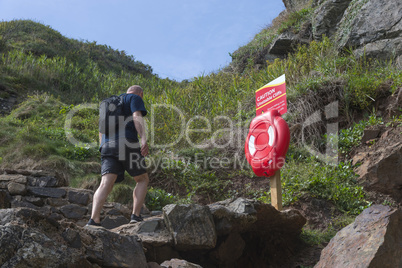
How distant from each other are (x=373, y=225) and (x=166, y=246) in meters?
1.60

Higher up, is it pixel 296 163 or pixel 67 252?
pixel 296 163

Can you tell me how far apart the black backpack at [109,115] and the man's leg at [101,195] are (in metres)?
0.49

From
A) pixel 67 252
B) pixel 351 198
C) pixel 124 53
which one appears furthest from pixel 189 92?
pixel 124 53

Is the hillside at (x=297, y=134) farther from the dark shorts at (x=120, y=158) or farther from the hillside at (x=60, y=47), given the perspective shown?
the hillside at (x=60, y=47)

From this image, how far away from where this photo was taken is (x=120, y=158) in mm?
3867

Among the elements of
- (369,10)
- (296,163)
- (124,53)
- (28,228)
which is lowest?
(28,228)

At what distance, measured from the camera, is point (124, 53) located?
24250mm

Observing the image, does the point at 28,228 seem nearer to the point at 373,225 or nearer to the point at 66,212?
the point at 373,225

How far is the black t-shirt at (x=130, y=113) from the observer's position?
3977 millimetres

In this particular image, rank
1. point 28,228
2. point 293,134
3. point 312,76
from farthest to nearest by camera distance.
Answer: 1. point 312,76
2. point 293,134
3. point 28,228

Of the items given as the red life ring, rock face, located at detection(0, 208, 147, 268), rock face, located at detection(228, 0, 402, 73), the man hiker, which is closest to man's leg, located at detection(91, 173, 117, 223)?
the man hiker

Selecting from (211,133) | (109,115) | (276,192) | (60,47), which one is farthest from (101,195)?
(60,47)

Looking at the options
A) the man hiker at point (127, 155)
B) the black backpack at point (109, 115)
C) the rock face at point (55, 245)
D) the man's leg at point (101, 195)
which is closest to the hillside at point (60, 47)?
the black backpack at point (109, 115)

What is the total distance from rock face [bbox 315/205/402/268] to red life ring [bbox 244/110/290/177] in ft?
5.53
